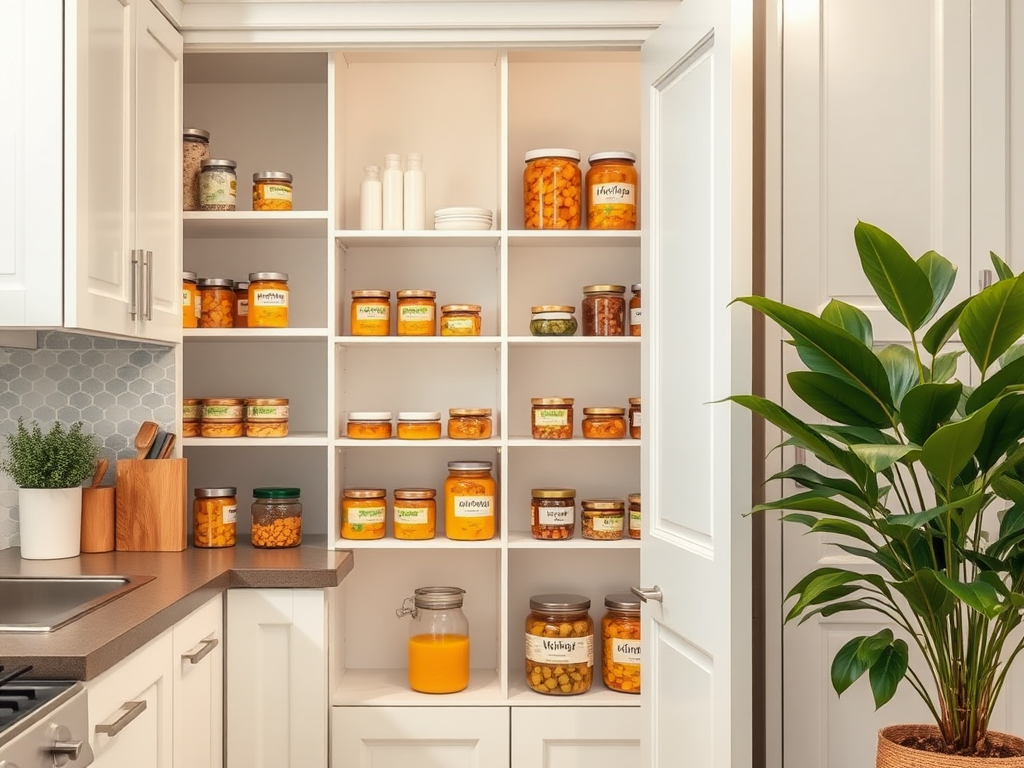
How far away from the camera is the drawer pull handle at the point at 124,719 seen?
155cm

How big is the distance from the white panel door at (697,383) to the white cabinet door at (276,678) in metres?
0.77

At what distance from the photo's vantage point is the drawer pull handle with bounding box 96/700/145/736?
1.55m

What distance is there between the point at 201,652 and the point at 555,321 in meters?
1.17

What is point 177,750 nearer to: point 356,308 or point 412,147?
point 356,308

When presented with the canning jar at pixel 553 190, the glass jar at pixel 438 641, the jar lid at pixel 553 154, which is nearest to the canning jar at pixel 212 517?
the glass jar at pixel 438 641

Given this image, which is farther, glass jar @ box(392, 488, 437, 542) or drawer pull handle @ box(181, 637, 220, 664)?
glass jar @ box(392, 488, 437, 542)

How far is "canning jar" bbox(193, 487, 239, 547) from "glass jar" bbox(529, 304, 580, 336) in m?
0.92

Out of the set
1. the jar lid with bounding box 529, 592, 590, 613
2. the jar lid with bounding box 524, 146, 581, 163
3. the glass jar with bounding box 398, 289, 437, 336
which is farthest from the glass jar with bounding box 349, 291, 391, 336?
the jar lid with bounding box 529, 592, 590, 613

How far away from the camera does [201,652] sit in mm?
2076

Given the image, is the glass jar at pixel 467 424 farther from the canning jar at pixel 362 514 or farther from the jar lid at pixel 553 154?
the jar lid at pixel 553 154

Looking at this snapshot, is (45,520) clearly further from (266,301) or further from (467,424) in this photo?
(467,424)

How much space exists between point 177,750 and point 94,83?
4.47 ft

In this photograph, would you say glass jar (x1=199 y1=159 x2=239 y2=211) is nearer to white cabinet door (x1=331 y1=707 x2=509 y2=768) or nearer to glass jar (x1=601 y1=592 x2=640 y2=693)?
white cabinet door (x1=331 y1=707 x2=509 y2=768)

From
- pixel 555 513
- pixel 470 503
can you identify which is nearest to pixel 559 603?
pixel 555 513
